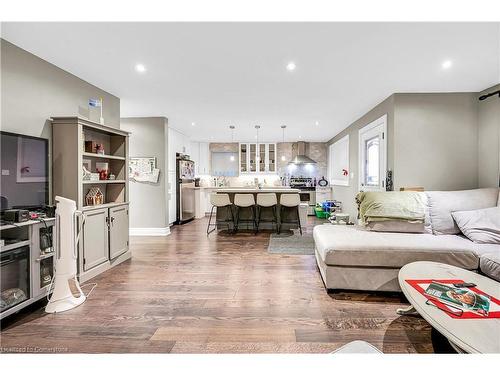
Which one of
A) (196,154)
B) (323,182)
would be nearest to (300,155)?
(323,182)

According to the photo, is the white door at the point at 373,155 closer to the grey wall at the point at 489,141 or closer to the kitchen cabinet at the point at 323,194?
the grey wall at the point at 489,141

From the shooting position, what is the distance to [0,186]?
2.14 metres

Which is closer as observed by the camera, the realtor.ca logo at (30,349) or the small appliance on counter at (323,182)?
the realtor.ca logo at (30,349)

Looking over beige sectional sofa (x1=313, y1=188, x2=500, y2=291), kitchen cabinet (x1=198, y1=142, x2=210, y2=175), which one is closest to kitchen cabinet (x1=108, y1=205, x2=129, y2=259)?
beige sectional sofa (x1=313, y1=188, x2=500, y2=291)

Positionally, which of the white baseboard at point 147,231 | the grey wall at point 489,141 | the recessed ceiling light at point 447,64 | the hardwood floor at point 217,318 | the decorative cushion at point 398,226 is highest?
the recessed ceiling light at point 447,64

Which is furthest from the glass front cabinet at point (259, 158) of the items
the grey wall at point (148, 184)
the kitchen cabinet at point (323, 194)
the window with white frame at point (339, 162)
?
the grey wall at point (148, 184)

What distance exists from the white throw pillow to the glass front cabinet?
6024 millimetres

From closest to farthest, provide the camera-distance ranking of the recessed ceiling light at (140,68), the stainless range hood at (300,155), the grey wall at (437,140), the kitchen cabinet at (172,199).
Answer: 1. the recessed ceiling light at (140,68)
2. the grey wall at (437,140)
3. the kitchen cabinet at (172,199)
4. the stainless range hood at (300,155)

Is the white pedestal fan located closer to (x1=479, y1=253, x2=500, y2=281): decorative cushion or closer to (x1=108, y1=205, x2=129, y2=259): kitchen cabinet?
(x1=108, y1=205, x2=129, y2=259): kitchen cabinet

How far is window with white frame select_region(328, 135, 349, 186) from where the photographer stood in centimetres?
634

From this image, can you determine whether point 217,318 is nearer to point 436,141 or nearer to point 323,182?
point 436,141

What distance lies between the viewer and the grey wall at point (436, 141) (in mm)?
3693

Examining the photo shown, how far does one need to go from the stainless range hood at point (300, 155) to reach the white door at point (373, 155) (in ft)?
9.09
